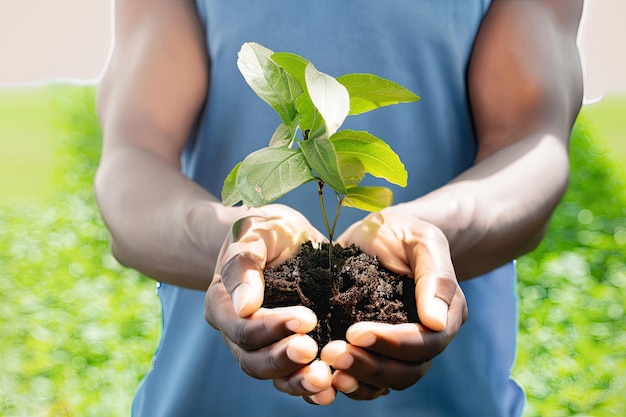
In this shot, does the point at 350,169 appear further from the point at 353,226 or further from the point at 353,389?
the point at 353,389

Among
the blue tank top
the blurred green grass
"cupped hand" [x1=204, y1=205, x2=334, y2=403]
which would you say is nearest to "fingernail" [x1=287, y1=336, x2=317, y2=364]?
"cupped hand" [x1=204, y1=205, x2=334, y2=403]

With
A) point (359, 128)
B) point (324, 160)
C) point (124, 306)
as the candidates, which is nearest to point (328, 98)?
point (324, 160)

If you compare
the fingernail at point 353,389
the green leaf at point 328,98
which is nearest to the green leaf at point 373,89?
the green leaf at point 328,98

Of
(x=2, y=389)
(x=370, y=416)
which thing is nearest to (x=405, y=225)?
(x=370, y=416)

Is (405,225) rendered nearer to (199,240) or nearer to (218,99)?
(199,240)

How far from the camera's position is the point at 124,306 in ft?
15.9

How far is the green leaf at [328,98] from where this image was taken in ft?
3.32

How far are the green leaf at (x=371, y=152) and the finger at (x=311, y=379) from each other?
31 centimetres

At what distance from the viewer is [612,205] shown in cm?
566

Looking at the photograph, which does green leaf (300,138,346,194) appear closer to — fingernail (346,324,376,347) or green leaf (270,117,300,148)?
green leaf (270,117,300,148)

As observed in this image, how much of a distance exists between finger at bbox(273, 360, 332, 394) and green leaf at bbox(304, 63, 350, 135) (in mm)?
314

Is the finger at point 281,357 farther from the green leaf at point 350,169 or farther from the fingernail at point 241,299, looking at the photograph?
the green leaf at point 350,169

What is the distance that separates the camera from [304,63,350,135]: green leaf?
1013mm

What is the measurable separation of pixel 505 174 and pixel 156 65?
779mm
